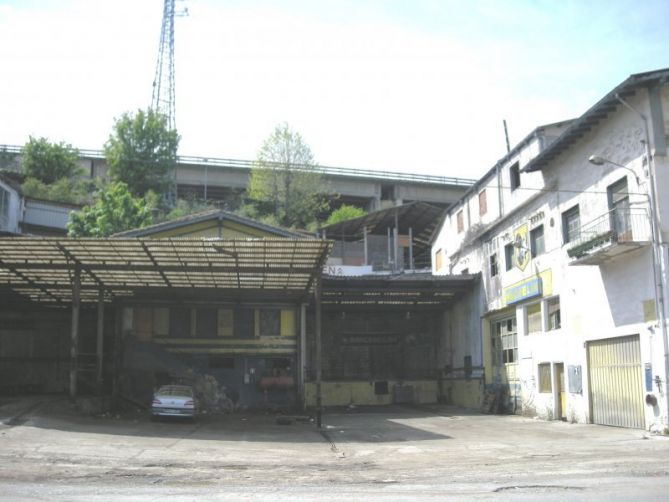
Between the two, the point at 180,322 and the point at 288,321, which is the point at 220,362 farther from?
the point at 288,321

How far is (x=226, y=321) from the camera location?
115ft

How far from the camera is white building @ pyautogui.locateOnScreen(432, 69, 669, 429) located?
2028cm

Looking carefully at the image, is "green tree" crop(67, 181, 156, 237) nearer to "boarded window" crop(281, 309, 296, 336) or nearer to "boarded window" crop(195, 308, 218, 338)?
"boarded window" crop(195, 308, 218, 338)

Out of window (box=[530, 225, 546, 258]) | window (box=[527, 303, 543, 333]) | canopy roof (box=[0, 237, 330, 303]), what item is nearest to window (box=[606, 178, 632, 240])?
window (box=[530, 225, 546, 258])

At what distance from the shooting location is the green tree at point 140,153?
56781mm

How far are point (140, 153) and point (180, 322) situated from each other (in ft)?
88.0

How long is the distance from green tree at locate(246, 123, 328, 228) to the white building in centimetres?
2423

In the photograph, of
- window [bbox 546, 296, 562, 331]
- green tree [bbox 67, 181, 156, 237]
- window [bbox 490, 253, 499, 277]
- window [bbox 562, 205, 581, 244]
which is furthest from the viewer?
green tree [bbox 67, 181, 156, 237]

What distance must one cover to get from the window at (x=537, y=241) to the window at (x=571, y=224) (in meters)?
1.87

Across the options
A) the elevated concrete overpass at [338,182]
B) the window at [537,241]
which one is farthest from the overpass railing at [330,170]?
the window at [537,241]

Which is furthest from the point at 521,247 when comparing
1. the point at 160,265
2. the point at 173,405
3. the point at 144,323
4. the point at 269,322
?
the point at 144,323

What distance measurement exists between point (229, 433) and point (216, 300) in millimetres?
13550

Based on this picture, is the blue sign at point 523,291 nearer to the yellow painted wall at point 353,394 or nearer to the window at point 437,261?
the yellow painted wall at point 353,394

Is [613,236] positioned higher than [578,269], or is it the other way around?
[613,236]
